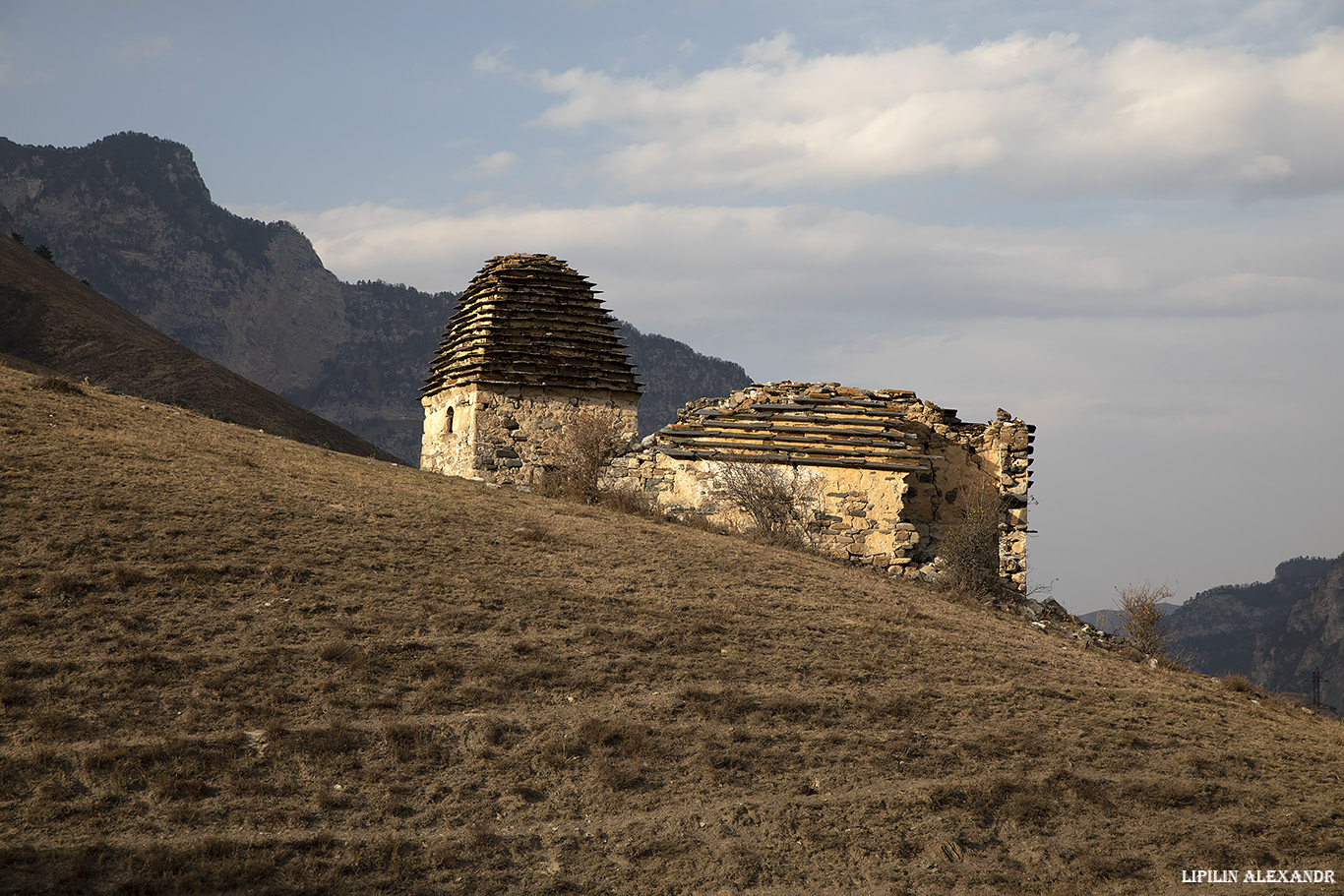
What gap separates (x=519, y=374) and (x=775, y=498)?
6.79m

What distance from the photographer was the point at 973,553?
1448 centimetres

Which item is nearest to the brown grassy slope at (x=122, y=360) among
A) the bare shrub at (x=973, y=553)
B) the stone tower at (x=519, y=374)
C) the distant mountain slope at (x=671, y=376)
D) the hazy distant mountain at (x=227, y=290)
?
the stone tower at (x=519, y=374)

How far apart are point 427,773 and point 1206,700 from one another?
27.8 feet

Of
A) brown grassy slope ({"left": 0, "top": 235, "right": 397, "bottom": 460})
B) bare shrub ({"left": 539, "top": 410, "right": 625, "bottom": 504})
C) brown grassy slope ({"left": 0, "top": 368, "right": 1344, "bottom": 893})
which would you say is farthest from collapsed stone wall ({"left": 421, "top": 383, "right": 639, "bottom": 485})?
brown grassy slope ({"left": 0, "top": 235, "right": 397, "bottom": 460})

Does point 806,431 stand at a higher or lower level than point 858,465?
higher

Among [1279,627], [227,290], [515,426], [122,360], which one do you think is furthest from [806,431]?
[227,290]

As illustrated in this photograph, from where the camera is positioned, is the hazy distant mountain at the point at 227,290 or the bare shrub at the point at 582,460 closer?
the bare shrub at the point at 582,460

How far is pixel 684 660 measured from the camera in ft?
30.8

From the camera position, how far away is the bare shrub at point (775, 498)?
15.4 m

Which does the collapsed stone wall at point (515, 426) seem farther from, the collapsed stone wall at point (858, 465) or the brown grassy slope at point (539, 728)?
the brown grassy slope at point (539, 728)

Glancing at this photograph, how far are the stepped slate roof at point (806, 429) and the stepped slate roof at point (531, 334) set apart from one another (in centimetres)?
388

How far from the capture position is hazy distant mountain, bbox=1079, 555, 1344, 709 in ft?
244

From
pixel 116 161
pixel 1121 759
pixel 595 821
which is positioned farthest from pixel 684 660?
pixel 116 161

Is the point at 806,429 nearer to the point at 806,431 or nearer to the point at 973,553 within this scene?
the point at 806,431
